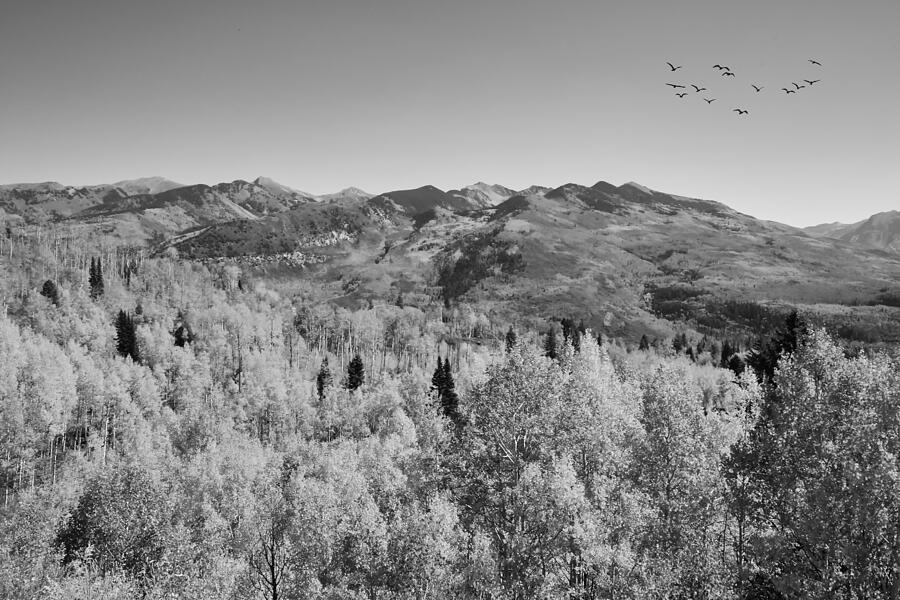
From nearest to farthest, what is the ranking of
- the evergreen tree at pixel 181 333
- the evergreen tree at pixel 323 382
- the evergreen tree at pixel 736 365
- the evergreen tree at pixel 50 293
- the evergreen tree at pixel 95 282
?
the evergreen tree at pixel 736 365, the evergreen tree at pixel 323 382, the evergreen tree at pixel 50 293, the evergreen tree at pixel 181 333, the evergreen tree at pixel 95 282

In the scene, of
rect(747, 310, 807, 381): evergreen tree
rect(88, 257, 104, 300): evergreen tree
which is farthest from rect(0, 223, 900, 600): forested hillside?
rect(88, 257, 104, 300): evergreen tree

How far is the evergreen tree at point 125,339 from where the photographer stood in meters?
125

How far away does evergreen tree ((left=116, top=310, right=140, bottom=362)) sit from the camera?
12544 cm

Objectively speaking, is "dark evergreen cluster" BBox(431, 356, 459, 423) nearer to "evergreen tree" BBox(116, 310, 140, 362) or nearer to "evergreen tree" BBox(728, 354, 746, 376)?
"evergreen tree" BBox(728, 354, 746, 376)

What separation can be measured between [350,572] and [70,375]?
89.8 m

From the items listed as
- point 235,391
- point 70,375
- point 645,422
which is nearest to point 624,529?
point 645,422

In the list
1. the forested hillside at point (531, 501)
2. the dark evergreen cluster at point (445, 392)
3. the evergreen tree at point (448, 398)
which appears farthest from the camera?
the dark evergreen cluster at point (445, 392)

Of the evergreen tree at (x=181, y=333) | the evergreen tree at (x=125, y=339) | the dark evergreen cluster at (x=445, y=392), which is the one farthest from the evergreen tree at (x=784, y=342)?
the evergreen tree at (x=181, y=333)

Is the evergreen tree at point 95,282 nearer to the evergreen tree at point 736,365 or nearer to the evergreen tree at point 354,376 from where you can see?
the evergreen tree at point 354,376

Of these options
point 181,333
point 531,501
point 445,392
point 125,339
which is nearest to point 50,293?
point 181,333

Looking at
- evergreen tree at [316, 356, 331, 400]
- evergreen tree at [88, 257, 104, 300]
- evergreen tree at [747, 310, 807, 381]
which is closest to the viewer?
evergreen tree at [747, 310, 807, 381]

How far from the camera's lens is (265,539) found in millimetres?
46281

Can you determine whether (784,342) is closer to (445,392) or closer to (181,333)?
(445,392)

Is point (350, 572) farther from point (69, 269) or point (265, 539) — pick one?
point (69, 269)
